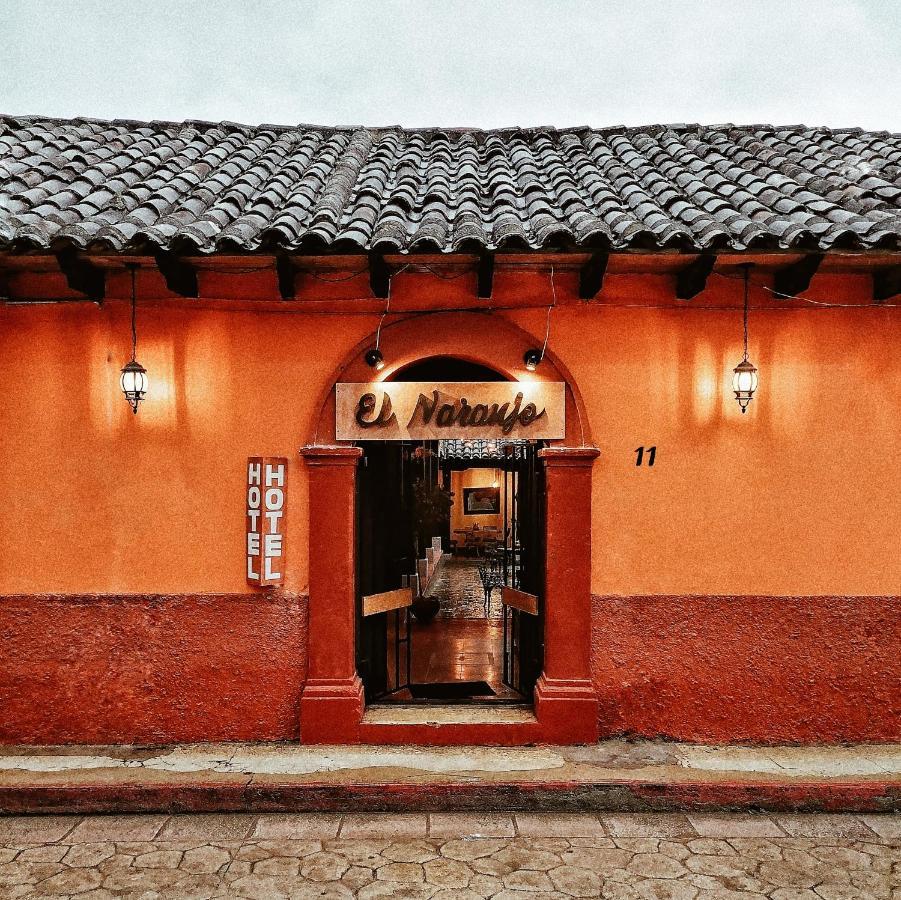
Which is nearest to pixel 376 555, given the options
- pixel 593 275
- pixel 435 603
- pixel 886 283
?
pixel 593 275

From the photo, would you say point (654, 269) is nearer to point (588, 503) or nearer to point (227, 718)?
point (588, 503)

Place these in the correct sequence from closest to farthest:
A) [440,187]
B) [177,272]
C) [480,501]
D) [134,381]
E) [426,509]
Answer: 1. [177,272]
2. [134,381]
3. [440,187]
4. [426,509]
5. [480,501]

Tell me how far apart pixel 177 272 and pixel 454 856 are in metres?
5.14

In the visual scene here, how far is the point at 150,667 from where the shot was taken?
592 cm

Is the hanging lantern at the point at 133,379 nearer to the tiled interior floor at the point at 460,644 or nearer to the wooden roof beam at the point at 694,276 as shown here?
the tiled interior floor at the point at 460,644

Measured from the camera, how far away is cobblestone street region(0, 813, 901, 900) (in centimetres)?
420

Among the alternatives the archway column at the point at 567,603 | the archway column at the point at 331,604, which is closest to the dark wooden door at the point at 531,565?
the archway column at the point at 567,603

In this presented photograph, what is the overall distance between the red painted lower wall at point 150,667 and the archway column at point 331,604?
0.25 meters

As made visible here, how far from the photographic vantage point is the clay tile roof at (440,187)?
17.3ft

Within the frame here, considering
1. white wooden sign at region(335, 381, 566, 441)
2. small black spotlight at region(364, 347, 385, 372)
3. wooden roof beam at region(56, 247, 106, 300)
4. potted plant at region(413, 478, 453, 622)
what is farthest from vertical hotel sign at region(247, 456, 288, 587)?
potted plant at region(413, 478, 453, 622)

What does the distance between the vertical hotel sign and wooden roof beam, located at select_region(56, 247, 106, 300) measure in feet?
6.76

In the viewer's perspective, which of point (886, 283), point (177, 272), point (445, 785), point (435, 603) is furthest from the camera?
point (435, 603)

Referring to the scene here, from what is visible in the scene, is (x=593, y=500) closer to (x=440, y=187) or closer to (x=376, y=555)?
(x=376, y=555)

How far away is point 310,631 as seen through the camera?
19.5ft
